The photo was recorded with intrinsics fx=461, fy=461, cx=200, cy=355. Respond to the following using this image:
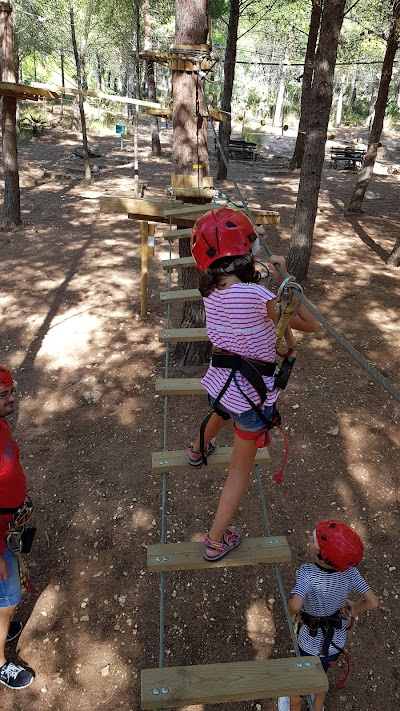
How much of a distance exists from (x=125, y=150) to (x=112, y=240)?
15243 millimetres

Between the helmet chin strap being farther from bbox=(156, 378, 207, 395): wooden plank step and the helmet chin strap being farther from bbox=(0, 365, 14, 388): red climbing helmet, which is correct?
bbox=(0, 365, 14, 388): red climbing helmet

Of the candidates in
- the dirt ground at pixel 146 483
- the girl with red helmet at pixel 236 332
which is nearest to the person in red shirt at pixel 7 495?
the dirt ground at pixel 146 483

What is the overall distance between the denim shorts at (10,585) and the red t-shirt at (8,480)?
0.12 meters

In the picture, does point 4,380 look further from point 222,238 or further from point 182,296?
point 182,296

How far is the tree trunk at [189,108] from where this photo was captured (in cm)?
481

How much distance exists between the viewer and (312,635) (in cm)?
248

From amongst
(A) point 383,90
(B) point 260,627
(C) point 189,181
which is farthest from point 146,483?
(A) point 383,90

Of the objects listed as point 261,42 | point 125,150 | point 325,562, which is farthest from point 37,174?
point 261,42

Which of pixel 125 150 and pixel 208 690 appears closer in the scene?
pixel 208 690

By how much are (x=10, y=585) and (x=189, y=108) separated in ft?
15.5

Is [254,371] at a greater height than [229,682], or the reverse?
[254,371]

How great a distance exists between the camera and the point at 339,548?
→ 87.6 inches

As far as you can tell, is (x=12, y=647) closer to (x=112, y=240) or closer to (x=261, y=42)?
(x=112, y=240)

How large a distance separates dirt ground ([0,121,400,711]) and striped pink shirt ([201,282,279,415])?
6.82 feet
